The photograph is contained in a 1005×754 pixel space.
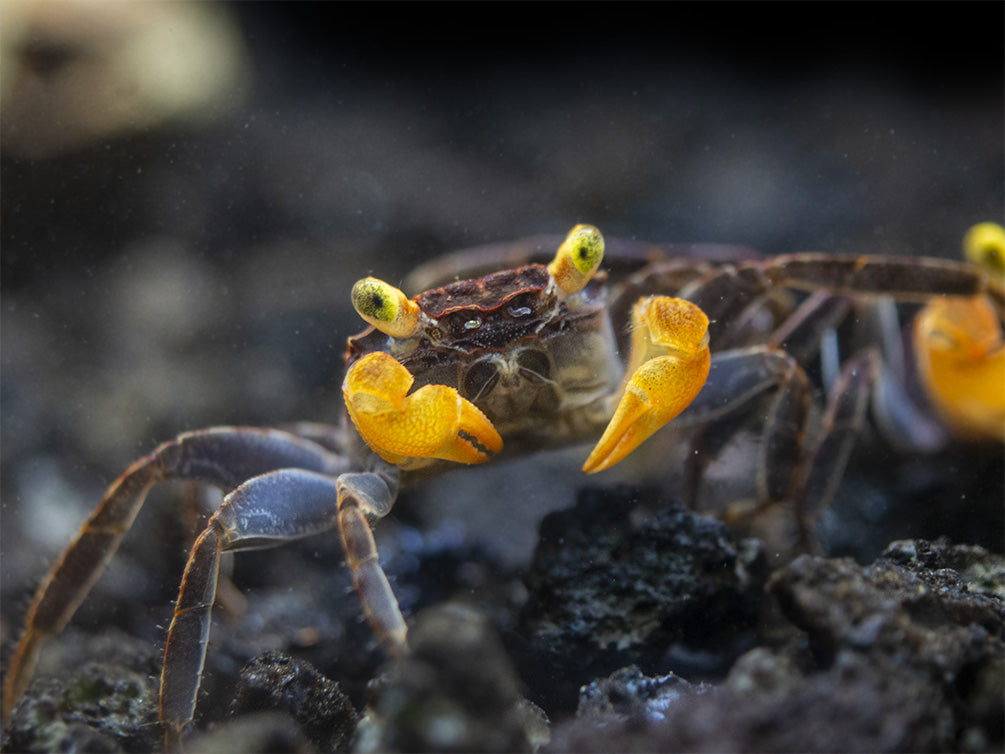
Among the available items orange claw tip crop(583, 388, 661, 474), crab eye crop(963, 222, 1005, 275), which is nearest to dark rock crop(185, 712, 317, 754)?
orange claw tip crop(583, 388, 661, 474)

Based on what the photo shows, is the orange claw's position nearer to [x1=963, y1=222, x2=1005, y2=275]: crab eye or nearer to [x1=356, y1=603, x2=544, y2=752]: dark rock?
[x1=963, y1=222, x2=1005, y2=275]: crab eye

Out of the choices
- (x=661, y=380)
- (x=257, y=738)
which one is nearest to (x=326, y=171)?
(x=661, y=380)

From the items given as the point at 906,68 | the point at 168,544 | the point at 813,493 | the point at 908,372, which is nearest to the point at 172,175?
the point at 168,544

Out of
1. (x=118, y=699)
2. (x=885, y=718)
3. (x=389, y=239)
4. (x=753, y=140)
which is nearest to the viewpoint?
(x=885, y=718)

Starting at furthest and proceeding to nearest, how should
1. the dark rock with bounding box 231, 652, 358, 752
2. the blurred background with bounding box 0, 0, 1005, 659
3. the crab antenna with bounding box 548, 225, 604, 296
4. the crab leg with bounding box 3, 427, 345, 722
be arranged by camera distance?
the blurred background with bounding box 0, 0, 1005, 659 → the crab leg with bounding box 3, 427, 345, 722 → the crab antenna with bounding box 548, 225, 604, 296 → the dark rock with bounding box 231, 652, 358, 752

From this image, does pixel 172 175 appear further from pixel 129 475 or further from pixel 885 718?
pixel 885 718

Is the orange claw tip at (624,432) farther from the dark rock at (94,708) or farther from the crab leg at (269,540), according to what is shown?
the dark rock at (94,708)
